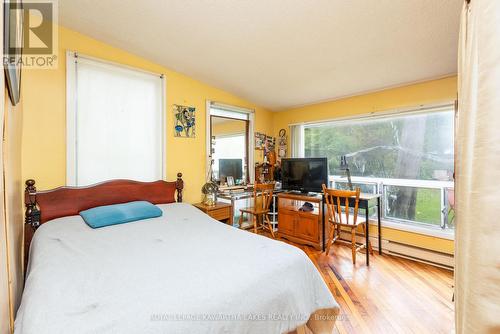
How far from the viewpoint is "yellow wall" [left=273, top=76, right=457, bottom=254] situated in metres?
2.66

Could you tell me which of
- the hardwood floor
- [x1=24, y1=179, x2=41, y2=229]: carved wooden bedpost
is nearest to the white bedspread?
[x1=24, y1=179, x2=41, y2=229]: carved wooden bedpost

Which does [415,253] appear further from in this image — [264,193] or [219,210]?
[219,210]

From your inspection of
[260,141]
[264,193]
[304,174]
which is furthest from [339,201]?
A: [260,141]

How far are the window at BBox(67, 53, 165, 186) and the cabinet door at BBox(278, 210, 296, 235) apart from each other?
1931 mm

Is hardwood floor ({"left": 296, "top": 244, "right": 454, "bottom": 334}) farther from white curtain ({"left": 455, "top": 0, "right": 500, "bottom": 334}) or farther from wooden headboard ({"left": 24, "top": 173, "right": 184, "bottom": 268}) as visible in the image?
wooden headboard ({"left": 24, "top": 173, "right": 184, "bottom": 268})

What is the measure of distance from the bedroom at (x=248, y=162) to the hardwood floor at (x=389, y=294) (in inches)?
0.8

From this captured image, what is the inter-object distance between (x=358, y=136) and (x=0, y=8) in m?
3.73

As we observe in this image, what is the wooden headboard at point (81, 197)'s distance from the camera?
2.03m

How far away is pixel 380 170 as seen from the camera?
3.29 meters

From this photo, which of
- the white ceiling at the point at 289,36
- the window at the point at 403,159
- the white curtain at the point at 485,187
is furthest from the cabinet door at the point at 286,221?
the white curtain at the point at 485,187

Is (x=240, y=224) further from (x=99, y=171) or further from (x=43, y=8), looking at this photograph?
(x=43, y=8)

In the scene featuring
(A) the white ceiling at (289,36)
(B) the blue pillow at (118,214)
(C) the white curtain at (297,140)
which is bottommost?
(B) the blue pillow at (118,214)

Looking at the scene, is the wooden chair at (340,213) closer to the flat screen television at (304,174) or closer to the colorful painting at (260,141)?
the flat screen television at (304,174)

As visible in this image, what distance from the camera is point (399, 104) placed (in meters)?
2.99
